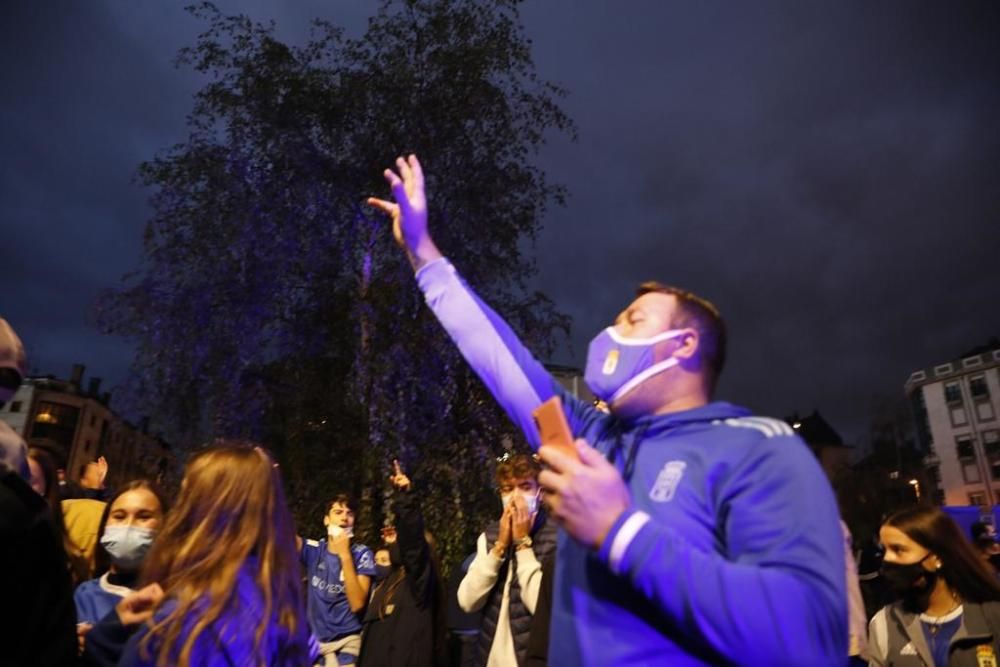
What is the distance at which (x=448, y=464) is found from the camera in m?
12.1

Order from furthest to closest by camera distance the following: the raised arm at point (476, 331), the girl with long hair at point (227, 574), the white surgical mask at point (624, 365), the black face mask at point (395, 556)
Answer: the black face mask at point (395, 556) → the girl with long hair at point (227, 574) → the raised arm at point (476, 331) → the white surgical mask at point (624, 365)

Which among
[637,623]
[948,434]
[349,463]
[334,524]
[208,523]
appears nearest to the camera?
[637,623]

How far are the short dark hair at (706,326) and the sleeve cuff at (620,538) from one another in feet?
2.12

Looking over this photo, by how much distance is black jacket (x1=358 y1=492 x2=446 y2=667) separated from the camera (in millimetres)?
5027

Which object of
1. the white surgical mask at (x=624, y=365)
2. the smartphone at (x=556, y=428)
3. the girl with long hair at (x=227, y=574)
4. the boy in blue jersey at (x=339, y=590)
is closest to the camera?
the smartphone at (x=556, y=428)

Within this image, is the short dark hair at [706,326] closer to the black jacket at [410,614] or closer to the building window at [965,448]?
the black jacket at [410,614]

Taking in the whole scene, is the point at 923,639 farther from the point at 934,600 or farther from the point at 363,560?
the point at 363,560

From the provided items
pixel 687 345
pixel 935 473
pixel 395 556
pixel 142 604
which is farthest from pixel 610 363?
pixel 935 473

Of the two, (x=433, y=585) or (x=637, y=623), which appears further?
(x=433, y=585)

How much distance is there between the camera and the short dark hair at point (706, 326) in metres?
1.85

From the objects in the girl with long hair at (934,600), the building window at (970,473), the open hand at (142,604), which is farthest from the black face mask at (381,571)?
the building window at (970,473)

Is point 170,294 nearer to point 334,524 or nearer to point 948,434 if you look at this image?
point 334,524

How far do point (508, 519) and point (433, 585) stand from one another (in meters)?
1.60

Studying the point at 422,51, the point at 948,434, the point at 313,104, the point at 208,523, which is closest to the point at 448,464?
the point at 313,104
